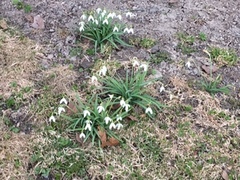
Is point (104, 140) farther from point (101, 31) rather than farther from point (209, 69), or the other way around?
point (209, 69)

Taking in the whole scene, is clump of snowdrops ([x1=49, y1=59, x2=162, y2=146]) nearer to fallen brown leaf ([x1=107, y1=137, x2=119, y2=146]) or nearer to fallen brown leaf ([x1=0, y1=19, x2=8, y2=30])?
fallen brown leaf ([x1=107, y1=137, x2=119, y2=146])

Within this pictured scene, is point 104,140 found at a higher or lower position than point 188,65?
lower

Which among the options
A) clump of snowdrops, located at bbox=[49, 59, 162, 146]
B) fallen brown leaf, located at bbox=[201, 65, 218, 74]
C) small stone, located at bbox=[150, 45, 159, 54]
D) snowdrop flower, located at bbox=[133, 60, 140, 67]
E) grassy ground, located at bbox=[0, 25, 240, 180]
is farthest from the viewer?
small stone, located at bbox=[150, 45, 159, 54]

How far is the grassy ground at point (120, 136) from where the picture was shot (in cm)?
291

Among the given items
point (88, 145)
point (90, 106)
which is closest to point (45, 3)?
point (90, 106)

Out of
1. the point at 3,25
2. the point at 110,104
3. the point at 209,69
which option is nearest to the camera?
the point at 110,104

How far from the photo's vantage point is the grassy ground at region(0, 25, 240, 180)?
291cm

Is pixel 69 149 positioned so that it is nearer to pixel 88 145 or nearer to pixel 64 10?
pixel 88 145

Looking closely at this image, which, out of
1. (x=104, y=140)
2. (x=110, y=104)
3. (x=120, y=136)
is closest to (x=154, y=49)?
(x=110, y=104)

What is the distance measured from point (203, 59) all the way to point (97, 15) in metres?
1.09

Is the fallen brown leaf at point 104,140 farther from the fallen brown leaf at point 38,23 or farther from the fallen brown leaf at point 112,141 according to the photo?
the fallen brown leaf at point 38,23

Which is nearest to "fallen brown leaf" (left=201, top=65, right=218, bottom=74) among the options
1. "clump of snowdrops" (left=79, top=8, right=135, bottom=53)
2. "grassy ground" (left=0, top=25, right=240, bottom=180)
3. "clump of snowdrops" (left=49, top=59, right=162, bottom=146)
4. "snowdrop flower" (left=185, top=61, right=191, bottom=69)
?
"snowdrop flower" (left=185, top=61, right=191, bottom=69)

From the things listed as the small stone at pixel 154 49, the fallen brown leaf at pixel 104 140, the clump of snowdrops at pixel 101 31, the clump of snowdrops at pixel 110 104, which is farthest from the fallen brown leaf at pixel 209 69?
the fallen brown leaf at pixel 104 140

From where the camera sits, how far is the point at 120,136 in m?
3.09
